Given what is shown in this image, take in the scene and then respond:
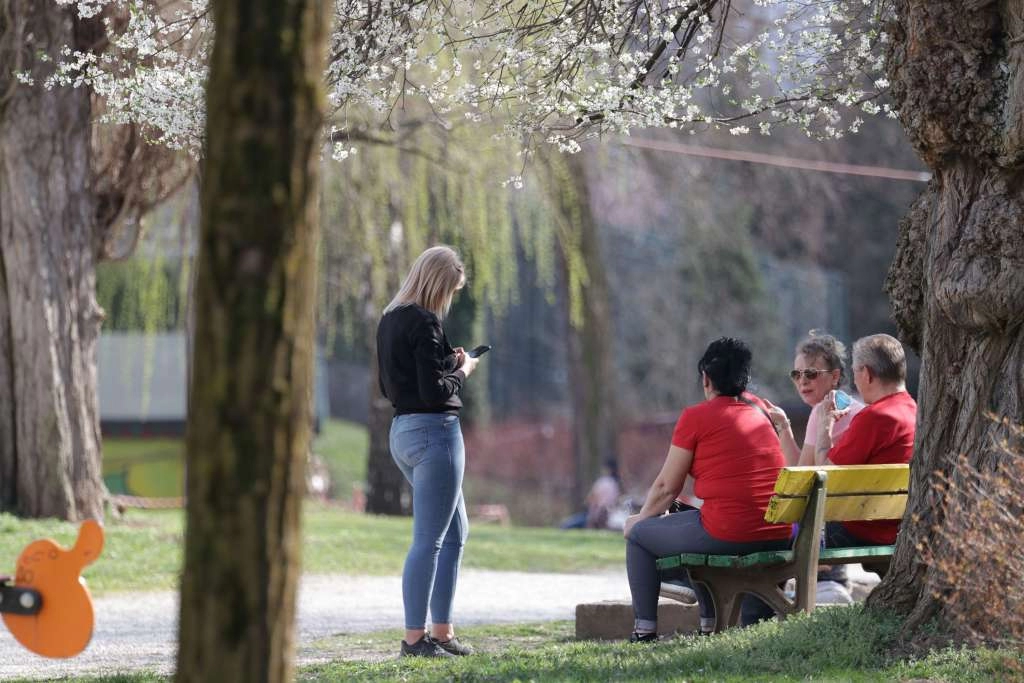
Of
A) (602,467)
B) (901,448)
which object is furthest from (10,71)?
(602,467)

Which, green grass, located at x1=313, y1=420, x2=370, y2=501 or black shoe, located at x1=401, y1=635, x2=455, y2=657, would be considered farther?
green grass, located at x1=313, y1=420, x2=370, y2=501

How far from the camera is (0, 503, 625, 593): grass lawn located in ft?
35.1

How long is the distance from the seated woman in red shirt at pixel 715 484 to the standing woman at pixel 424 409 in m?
0.93

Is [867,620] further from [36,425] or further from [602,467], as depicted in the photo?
[602,467]

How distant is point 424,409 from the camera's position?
635 centimetres

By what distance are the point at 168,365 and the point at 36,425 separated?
15.2 metres

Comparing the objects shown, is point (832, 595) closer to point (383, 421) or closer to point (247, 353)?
point (247, 353)

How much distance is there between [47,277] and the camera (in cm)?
1189

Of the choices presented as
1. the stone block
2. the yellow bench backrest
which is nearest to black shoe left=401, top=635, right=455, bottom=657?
the stone block

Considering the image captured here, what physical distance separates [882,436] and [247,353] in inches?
186

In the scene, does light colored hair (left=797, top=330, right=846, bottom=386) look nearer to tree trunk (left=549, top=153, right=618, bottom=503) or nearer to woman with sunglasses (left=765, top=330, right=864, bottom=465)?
woman with sunglasses (left=765, top=330, right=864, bottom=465)

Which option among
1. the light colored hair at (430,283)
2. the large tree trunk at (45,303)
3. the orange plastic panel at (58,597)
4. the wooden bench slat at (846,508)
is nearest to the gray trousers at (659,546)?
the wooden bench slat at (846,508)

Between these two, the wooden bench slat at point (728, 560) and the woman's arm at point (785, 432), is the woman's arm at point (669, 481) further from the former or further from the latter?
the woman's arm at point (785, 432)

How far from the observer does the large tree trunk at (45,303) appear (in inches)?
463
